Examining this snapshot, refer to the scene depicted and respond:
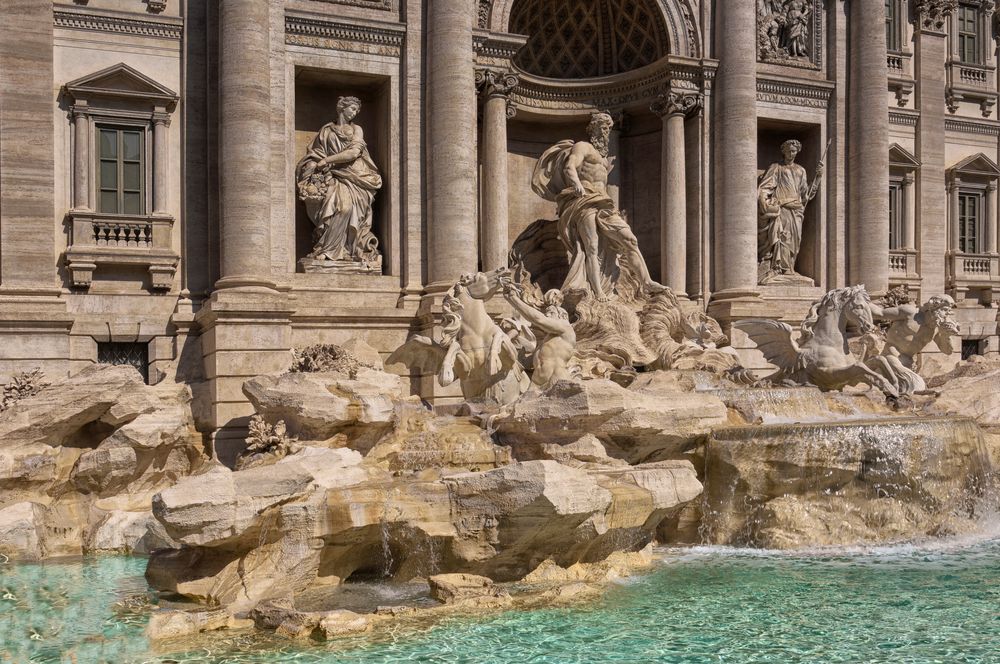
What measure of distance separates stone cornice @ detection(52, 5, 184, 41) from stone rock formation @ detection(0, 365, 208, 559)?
18.4 feet

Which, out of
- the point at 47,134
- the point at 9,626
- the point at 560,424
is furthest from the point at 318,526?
the point at 47,134

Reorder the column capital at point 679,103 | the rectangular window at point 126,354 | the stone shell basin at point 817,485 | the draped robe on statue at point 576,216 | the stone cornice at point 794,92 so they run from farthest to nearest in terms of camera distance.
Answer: the stone cornice at point 794,92
the column capital at point 679,103
the draped robe on statue at point 576,216
the rectangular window at point 126,354
the stone shell basin at point 817,485

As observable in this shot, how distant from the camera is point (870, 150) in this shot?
2106 cm

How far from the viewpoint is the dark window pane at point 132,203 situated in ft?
52.8

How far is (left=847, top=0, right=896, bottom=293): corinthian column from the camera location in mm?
21047

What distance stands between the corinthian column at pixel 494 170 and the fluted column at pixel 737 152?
14.6 feet

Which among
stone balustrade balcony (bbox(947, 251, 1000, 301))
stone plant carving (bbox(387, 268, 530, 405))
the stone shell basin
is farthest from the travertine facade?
the stone shell basin

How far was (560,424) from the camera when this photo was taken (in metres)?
11.9

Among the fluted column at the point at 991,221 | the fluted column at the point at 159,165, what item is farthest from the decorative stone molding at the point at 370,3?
the fluted column at the point at 991,221

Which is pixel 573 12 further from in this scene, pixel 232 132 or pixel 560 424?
Answer: pixel 560 424

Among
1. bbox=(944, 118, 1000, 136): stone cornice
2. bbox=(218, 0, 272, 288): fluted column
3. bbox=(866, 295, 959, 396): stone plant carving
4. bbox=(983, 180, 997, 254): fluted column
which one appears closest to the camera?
bbox=(218, 0, 272, 288): fluted column

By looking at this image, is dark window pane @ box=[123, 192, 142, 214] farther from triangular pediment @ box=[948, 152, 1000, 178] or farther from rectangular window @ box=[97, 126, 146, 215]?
triangular pediment @ box=[948, 152, 1000, 178]

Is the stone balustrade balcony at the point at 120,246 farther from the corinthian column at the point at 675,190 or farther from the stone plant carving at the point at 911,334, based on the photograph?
the stone plant carving at the point at 911,334

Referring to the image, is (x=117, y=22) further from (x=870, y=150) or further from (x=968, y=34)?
(x=968, y=34)
